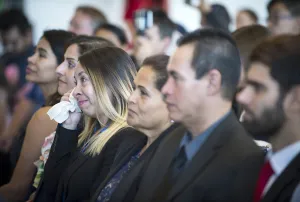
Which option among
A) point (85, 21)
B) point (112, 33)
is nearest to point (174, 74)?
point (112, 33)

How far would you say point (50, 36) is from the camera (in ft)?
14.6

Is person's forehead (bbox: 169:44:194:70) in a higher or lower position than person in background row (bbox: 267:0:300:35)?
higher

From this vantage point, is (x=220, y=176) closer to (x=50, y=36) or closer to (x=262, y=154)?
(x=262, y=154)

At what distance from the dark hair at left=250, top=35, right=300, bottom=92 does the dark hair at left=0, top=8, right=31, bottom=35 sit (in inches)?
185

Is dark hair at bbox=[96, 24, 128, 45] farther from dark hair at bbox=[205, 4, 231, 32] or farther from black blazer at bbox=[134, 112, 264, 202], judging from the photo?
black blazer at bbox=[134, 112, 264, 202]

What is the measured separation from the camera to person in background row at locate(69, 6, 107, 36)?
6.46 m

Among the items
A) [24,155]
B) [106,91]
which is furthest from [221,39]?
[24,155]

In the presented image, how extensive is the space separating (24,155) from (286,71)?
198cm

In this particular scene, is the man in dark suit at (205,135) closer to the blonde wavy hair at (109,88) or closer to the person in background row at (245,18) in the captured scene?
the blonde wavy hair at (109,88)

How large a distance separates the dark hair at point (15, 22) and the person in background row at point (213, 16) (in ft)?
6.75

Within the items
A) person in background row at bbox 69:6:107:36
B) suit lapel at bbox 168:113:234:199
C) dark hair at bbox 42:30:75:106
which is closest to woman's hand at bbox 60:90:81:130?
dark hair at bbox 42:30:75:106

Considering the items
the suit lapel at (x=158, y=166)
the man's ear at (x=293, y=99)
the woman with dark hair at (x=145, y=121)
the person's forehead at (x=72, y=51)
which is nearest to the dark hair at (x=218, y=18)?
the person's forehead at (x=72, y=51)

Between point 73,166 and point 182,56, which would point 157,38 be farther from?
point 182,56

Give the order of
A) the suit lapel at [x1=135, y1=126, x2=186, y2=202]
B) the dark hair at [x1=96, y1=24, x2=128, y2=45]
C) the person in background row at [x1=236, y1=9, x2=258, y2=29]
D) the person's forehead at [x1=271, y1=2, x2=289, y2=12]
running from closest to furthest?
the suit lapel at [x1=135, y1=126, x2=186, y2=202] < the person's forehead at [x1=271, y1=2, x2=289, y2=12] < the person in background row at [x1=236, y1=9, x2=258, y2=29] < the dark hair at [x1=96, y1=24, x2=128, y2=45]
